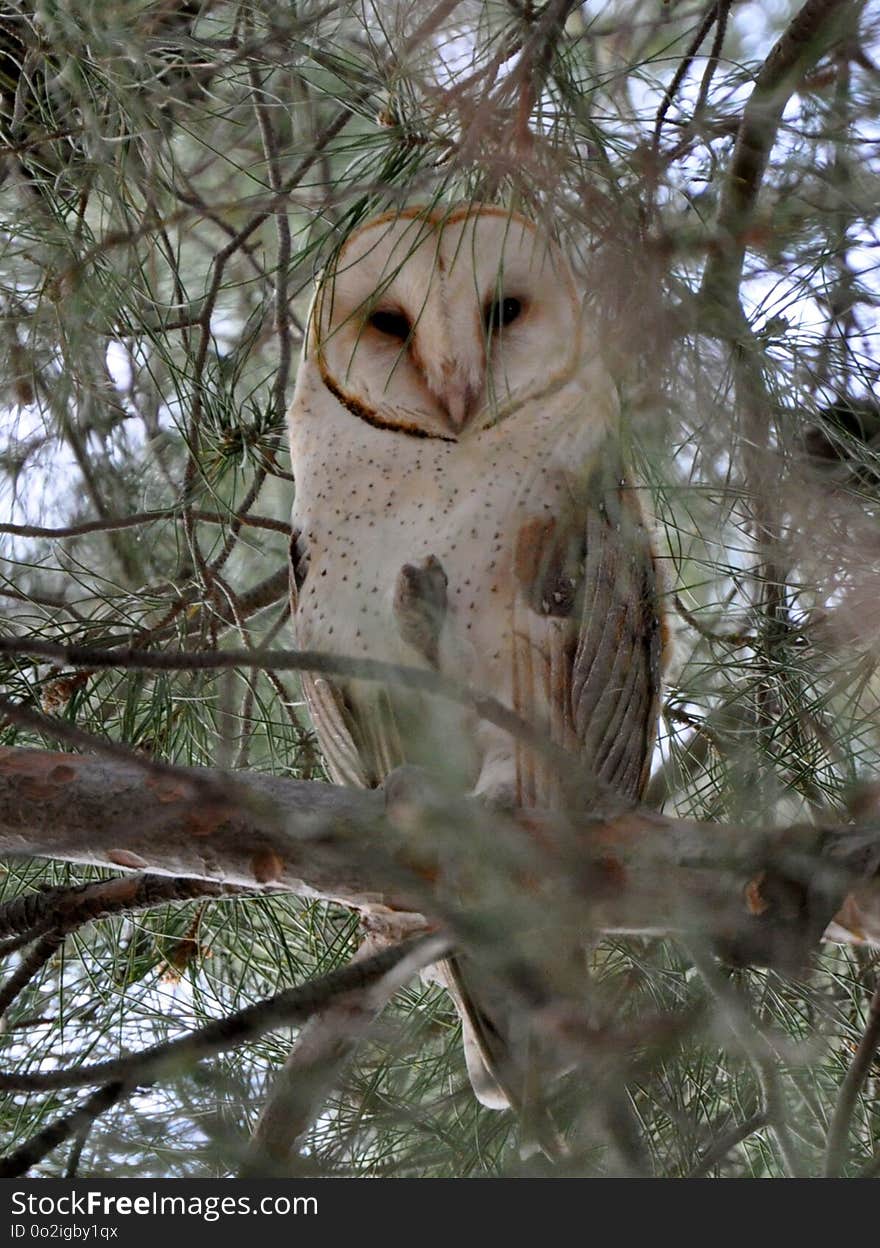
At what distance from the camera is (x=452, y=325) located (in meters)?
1.50

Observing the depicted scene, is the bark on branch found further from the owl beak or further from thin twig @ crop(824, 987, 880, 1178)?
the owl beak

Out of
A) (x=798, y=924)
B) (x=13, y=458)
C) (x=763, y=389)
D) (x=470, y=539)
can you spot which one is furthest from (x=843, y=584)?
(x=13, y=458)

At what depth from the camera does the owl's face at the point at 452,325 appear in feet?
4.91

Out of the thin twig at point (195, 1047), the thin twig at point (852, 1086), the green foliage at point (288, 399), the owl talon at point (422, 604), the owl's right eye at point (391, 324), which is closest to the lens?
the thin twig at point (195, 1047)

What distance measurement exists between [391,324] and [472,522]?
0.89ft

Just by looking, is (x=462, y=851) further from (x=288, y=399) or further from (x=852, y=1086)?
(x=288, y=399)

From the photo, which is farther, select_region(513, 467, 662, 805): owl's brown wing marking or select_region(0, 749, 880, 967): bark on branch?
select_region(513, 467, 662, 805): owl's brown wing marking

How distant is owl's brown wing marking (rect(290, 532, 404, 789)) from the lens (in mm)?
1501

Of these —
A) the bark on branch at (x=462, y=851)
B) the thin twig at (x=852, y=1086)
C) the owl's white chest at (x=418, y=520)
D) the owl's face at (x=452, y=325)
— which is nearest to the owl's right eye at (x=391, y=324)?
the owl's face at (x=452, y=325)

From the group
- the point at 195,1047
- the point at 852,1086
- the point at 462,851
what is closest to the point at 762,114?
the point at 462,851

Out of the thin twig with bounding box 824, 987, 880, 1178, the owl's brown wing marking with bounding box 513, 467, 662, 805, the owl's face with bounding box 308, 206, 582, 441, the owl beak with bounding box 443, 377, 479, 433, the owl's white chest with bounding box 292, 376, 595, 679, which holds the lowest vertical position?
the thin twig with bounding box 824, 987, 880, 1178

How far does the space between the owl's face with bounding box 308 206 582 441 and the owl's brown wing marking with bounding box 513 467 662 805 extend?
15 centimetres

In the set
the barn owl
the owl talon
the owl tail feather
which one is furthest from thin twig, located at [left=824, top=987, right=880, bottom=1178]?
the owl talon

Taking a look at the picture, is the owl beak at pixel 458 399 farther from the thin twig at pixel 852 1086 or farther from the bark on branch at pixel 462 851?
the thin twig at pixel 852 1086
